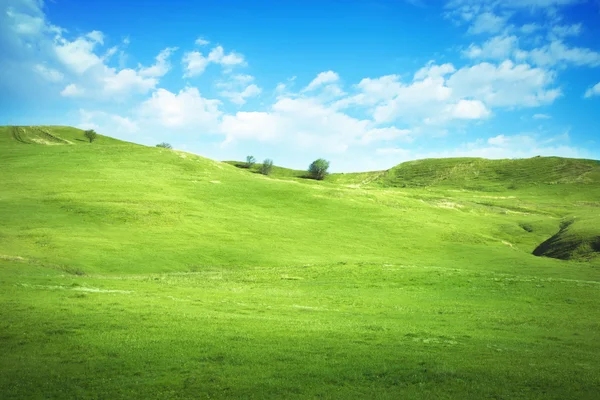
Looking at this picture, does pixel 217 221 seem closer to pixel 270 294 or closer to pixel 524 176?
pixel 270 294

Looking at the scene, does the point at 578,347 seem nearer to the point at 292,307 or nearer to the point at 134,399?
the point at 292,307

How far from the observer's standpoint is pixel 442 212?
105m

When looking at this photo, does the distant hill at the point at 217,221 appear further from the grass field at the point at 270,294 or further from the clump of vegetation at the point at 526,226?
the clump of vegetation at the point at 526,226

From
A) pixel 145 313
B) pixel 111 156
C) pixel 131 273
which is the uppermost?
pixel 111 156

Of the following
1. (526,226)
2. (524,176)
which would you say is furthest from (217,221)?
(524,176)

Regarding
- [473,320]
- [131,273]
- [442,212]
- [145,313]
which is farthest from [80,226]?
[442,212]

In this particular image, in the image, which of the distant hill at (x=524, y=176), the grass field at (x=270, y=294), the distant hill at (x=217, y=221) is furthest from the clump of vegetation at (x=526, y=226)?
the distant hill at (x=524, y=176)

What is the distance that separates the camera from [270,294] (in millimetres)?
35781

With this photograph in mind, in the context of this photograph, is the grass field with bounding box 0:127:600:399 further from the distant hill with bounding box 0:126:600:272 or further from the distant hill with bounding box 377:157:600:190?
the distant hill with bounding box 377:157:600:190

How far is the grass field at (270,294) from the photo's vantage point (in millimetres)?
16141

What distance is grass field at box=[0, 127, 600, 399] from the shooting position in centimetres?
1614

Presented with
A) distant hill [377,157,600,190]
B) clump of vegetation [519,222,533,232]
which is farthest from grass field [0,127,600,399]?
distant hill [377,157,600,190]

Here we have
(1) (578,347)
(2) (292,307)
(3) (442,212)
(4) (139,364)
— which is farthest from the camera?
(3) (442,212)

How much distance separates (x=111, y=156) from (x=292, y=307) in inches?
3938
